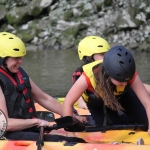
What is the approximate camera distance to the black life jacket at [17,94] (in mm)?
4520

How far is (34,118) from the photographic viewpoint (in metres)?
4.73

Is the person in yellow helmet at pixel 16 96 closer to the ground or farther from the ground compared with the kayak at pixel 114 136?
farther from the ground

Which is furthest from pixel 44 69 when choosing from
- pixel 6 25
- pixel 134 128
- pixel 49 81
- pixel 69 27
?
pixel 134 128

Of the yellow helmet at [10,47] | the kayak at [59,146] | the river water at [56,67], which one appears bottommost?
the river water at [56,67]

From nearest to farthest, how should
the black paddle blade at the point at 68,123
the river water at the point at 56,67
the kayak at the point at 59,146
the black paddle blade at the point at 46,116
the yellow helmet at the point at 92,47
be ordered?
1. the kayak at the point at 59,146
2. the black paddle blade at the point at 68,123
3. the yellow helmet at the point at 92,47
4. the black paddle blade at the point at 46,116
5. the river water at the point at 56,67

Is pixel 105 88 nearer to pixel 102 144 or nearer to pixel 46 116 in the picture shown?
pixel 102 144

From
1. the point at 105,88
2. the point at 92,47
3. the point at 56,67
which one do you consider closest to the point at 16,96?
the point at 105,88

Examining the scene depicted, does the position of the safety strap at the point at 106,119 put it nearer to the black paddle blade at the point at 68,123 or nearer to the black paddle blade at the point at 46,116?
the black paddle blade at the point at 68,123

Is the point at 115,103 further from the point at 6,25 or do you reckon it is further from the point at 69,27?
the point at 6,25

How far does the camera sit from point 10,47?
4621 mm

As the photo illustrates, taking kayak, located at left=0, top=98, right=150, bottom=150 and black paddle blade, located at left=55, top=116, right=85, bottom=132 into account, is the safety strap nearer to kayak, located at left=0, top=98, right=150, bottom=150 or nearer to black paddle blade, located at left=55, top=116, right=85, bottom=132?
kayak, located at left=0, top=98, right=150, bottom=150

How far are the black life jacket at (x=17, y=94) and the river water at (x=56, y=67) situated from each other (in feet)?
15.9

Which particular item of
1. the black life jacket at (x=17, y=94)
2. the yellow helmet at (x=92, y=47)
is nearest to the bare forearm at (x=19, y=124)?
the black life jacket at (x=17, y=94)

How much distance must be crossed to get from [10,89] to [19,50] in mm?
411
